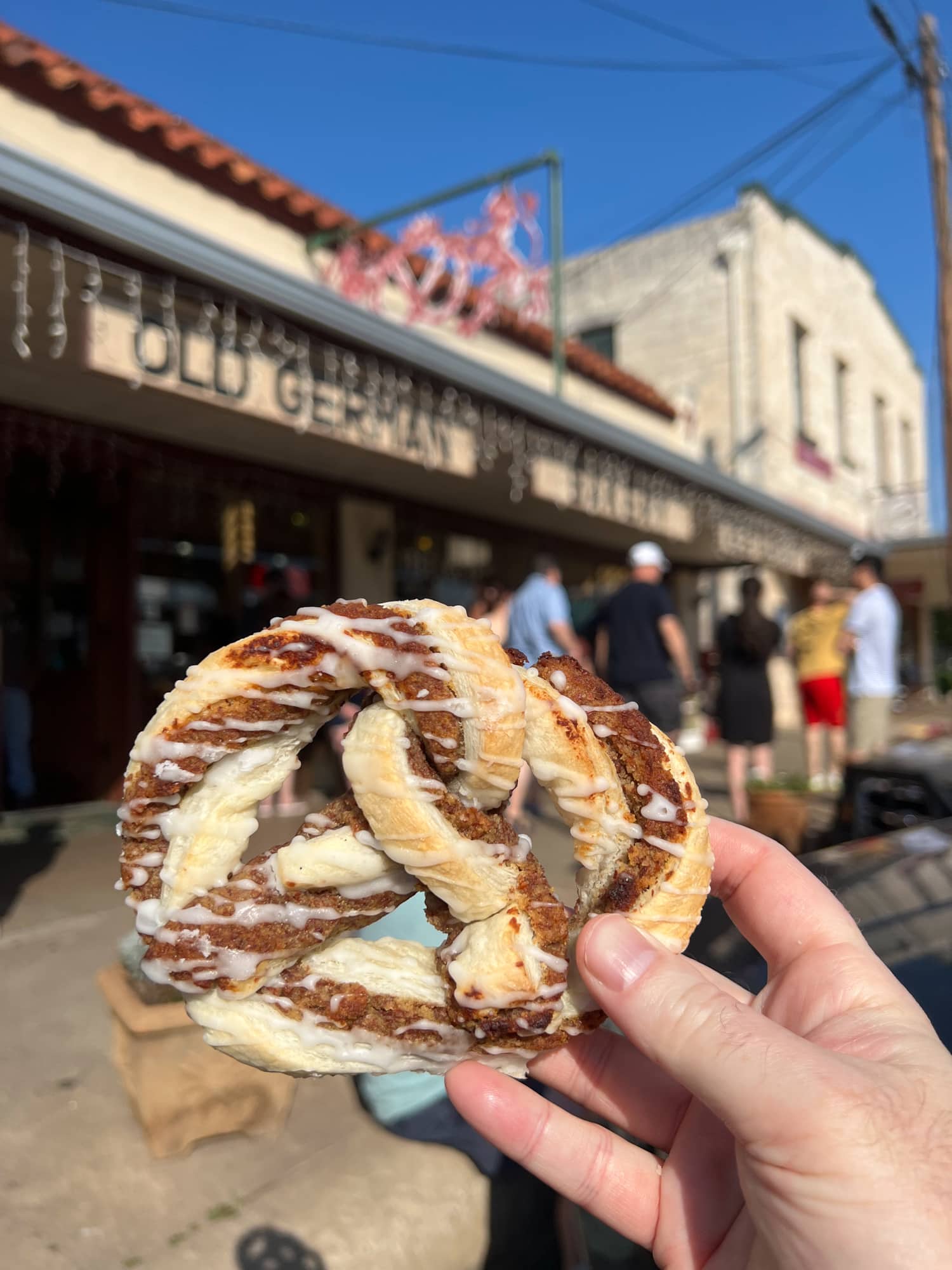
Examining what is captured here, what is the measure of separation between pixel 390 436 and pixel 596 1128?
442 cm

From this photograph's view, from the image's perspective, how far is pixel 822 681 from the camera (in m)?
6.93

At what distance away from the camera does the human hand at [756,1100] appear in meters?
0.98

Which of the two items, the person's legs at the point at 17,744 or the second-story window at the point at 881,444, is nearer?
the person's legs at the point at 17,744

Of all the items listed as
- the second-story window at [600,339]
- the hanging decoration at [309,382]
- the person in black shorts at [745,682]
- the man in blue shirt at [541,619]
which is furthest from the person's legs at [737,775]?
the second-story window at [600,339]

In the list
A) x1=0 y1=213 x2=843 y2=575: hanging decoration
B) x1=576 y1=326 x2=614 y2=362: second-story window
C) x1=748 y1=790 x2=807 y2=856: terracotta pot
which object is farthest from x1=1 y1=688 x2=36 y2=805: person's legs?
x1=576 y1=326 x2=614 y2=362: second-story window

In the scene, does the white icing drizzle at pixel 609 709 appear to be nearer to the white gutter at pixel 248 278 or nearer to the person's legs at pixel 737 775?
the white gutter at pixel 248 278

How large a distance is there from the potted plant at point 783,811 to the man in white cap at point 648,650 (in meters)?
0.85

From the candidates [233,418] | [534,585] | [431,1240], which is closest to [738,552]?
[534,585]

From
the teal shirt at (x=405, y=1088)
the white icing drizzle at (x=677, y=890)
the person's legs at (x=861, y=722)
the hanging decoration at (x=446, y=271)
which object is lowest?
the teal shirt at (x=405, y=1088)

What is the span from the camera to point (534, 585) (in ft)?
18.8

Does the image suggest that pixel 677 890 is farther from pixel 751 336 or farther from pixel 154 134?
pixel 751 336

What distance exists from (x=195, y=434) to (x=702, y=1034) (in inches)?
216

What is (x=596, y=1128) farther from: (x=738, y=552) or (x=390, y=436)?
(x=738, y=552)

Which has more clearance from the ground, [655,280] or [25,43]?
[655,280]
